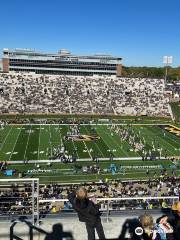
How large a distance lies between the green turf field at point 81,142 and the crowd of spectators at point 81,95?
1214cm

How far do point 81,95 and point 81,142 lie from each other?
1170 inches

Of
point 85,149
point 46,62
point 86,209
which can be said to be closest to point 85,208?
point 86,209

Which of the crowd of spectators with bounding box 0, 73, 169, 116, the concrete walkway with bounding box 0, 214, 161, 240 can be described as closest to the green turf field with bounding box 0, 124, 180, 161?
the crowd of spectators with bounding box 0, 73, 169, 116

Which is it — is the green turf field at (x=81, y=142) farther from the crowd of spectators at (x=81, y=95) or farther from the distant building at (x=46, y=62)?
the distant building at (x=46, y=62)

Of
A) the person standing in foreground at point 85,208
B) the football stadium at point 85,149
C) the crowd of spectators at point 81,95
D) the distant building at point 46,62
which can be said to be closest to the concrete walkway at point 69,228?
the football stadium at point 85,149

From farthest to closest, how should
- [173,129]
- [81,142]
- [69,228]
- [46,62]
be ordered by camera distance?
1. [46,62]
2. [173,129]
3. [81,142]
4. [69,228]

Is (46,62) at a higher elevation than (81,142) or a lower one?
higher

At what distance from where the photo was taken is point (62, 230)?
25.3 feet

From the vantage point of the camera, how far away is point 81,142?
46406mm

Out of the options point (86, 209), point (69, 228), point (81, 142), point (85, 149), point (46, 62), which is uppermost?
point (46, 62)

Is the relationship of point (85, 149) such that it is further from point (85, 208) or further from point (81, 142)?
point (85, 208)

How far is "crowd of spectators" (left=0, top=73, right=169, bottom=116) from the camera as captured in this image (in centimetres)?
6956

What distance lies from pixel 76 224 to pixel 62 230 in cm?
30

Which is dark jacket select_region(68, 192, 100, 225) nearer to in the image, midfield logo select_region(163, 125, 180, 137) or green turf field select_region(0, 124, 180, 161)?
green turf field select_region(0, 124, 180, 161)
